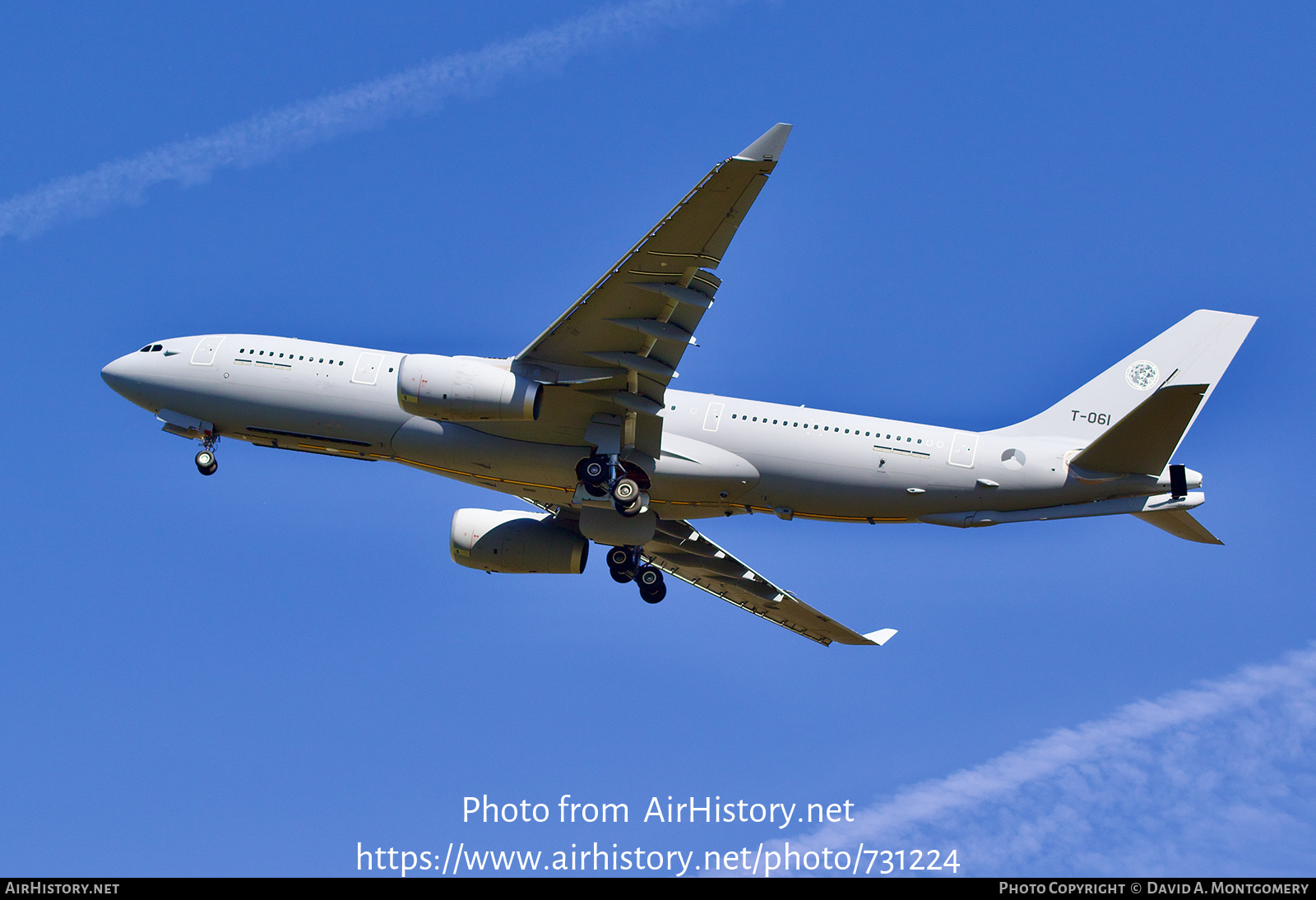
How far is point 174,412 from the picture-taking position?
3303 cm

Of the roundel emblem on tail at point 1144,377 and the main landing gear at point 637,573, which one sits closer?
the roundel emblem on tail at point 1144,377

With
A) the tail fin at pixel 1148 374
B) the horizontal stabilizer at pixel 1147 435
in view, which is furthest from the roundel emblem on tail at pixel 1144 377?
the horizontal stabilizer at pixel 1147 435

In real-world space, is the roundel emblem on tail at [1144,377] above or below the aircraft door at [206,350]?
below

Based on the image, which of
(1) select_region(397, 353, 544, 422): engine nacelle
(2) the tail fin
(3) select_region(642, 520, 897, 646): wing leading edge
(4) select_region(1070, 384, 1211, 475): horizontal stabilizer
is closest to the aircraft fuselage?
(4) select_region(1070, 384, 1211, 475): horizontal stabilizer

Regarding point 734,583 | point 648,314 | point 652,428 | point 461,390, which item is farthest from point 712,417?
point 734,583

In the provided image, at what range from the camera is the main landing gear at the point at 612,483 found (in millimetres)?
30484

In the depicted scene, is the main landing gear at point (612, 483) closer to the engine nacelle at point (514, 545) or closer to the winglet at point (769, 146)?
the engine nacelle at point (514, 545)

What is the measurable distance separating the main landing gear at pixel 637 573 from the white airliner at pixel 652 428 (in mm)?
1393

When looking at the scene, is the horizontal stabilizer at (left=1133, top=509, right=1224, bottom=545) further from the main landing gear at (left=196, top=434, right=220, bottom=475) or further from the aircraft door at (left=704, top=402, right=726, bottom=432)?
the main landing gear at (left=196, top=434, right=220, bottom=475)

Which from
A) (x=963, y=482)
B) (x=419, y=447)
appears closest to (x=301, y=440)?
(x=419, y=447)

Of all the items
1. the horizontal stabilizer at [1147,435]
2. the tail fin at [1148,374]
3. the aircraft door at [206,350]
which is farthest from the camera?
the aircraft door at [206,350]

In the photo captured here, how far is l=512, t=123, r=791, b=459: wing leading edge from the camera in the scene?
81.3 ft
